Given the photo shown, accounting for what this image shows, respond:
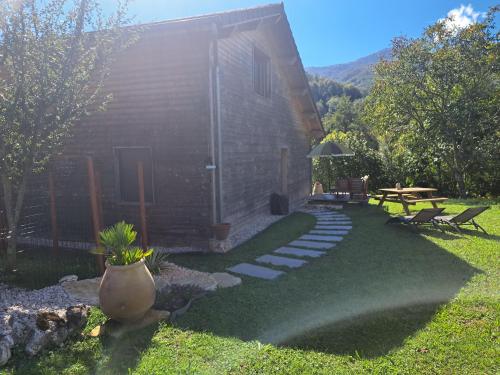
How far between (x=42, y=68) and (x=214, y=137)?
3.17m

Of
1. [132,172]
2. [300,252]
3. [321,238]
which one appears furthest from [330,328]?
[132,172]

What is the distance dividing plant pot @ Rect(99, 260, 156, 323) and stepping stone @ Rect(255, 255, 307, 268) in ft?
9.06

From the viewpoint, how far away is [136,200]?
26.6 ft

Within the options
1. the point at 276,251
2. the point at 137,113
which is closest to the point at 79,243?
the point at 137,113

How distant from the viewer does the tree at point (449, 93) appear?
1563 cm

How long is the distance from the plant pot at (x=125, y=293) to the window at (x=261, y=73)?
286 inches

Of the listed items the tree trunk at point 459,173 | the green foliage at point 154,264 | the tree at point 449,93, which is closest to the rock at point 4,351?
the green foliage at point 154,264

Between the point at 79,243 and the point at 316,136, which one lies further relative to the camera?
the point at 316,136

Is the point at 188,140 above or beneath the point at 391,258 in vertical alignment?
above

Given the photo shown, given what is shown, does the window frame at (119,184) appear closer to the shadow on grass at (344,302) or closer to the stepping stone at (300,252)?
the stepping stone at (300,252)

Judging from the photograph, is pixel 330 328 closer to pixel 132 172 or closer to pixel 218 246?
pixel 218 246

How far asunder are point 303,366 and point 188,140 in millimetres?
5150

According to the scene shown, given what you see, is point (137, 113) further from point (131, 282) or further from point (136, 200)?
point (131, 282)

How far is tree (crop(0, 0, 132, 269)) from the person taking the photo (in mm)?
5180
